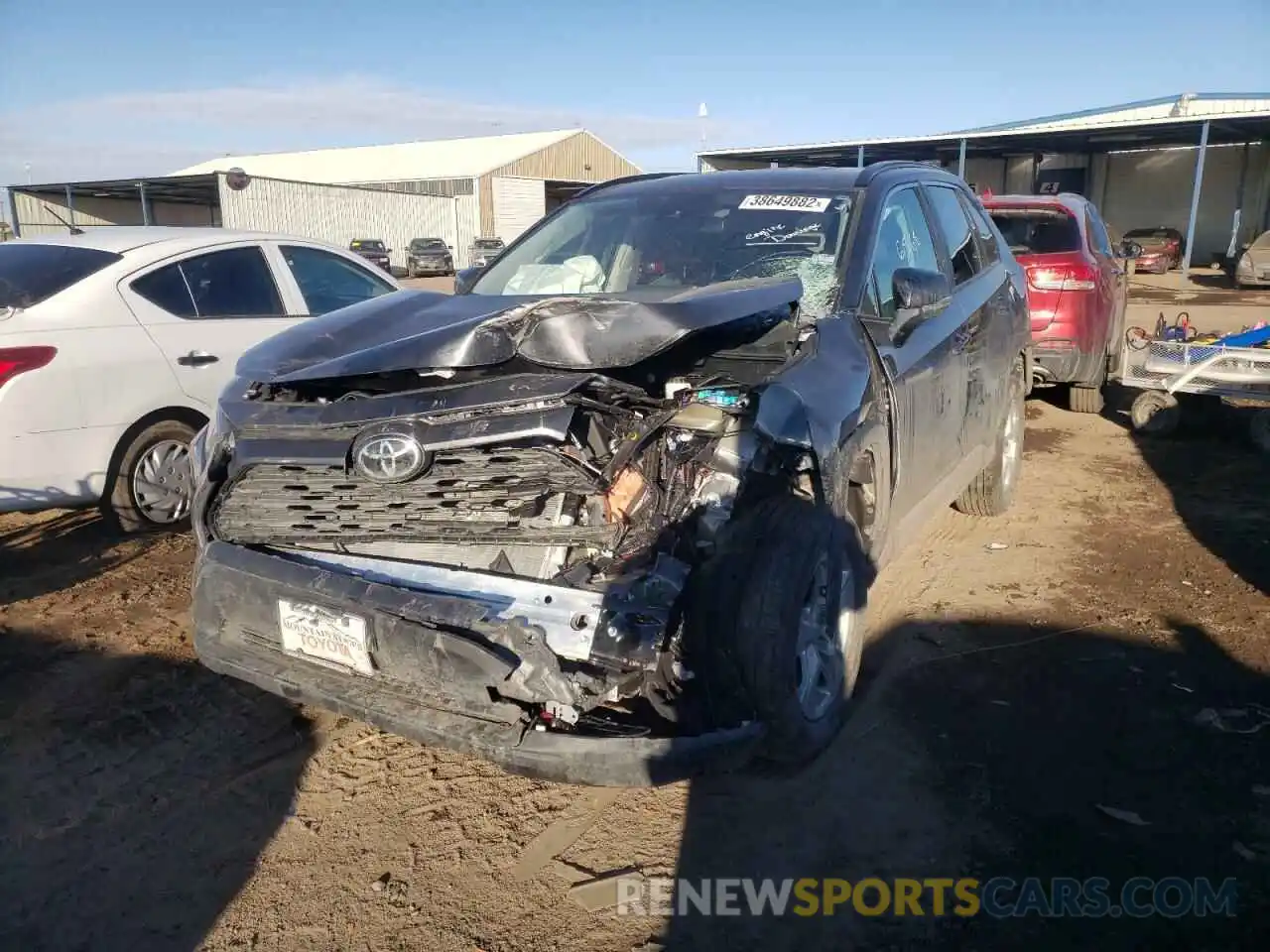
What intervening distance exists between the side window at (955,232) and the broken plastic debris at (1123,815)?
2.53m

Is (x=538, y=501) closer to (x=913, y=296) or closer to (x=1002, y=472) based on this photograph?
(x=913, y=296)

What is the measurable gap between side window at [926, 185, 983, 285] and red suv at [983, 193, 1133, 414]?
9.02 ft

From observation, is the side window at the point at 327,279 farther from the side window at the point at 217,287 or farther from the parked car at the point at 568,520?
the parked car at the point at 568,520

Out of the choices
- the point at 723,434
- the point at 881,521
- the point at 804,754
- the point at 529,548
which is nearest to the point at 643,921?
the point at 804,754

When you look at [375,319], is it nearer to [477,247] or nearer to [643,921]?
[643,921]

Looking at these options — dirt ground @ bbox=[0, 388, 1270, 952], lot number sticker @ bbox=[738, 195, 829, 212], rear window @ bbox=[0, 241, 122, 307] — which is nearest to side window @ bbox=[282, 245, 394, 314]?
rear window @ bbox=[0, 241, 122, 307]

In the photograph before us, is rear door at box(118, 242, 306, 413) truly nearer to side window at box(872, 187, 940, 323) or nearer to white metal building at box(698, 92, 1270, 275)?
side window at box(872, 187, 940, 323)

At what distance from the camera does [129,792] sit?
3041mm

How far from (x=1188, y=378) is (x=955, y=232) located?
316 centimetres

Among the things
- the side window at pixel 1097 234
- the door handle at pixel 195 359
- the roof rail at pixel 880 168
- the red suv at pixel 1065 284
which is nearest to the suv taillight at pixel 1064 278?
the red suv at pixel 1065 284

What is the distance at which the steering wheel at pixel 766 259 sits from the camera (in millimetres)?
3803

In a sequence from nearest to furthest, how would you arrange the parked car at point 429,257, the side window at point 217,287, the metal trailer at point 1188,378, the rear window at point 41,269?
the rear window at point 41,269 < the side window at point 217,287 < the metal trailer at point 1188,378 < the parked car at point 429,257

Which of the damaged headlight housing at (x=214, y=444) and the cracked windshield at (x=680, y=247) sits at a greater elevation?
the cracked windshield at (x=680, y=247)

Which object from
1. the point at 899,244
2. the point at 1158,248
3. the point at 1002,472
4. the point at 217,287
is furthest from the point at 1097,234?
the point at 1158,248
